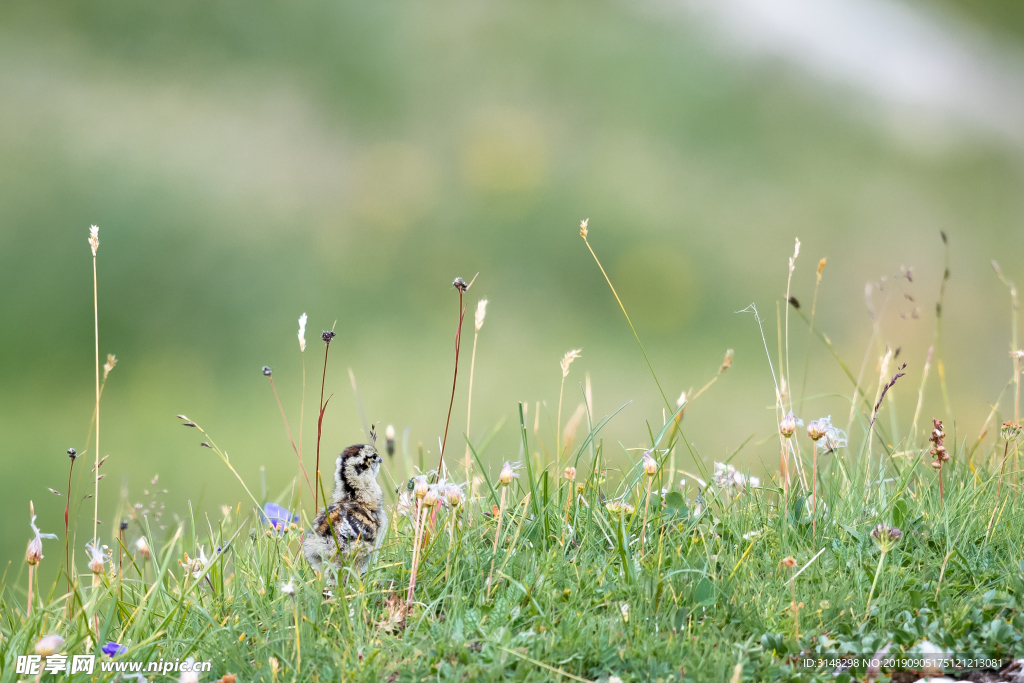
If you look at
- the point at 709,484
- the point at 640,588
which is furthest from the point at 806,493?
the point at 640,588

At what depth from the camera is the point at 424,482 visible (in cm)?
277

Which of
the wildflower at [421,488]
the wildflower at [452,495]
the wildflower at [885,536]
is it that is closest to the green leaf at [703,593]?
the wildflower at [885,536]

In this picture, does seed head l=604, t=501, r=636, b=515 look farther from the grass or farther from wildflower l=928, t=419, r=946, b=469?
wildflower l=928, t=419, r=946, b=469

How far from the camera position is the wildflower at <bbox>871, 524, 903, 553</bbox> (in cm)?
260

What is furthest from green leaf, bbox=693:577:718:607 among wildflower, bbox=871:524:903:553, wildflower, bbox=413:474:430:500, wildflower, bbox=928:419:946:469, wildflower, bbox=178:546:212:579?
wildflower, bbox=178:546:212:579

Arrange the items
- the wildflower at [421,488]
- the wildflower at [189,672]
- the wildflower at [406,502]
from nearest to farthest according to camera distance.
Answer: the wildflower at [189,672]
the wildflower at [421,488]
the wildflower at [406,502]

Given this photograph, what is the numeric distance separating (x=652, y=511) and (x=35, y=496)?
5.97 meters

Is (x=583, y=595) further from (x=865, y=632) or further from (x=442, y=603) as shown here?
→ (x=865, y=632)

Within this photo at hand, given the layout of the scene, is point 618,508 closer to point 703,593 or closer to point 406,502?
point 703,593

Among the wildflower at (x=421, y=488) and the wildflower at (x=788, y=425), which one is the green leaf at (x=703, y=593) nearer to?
the wildflower at (x=788, y=425)

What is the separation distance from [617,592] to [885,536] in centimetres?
90

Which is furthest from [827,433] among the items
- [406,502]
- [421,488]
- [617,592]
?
[406,502]

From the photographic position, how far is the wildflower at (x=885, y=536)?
2.60 meters

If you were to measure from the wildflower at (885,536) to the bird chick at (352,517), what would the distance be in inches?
68.9
